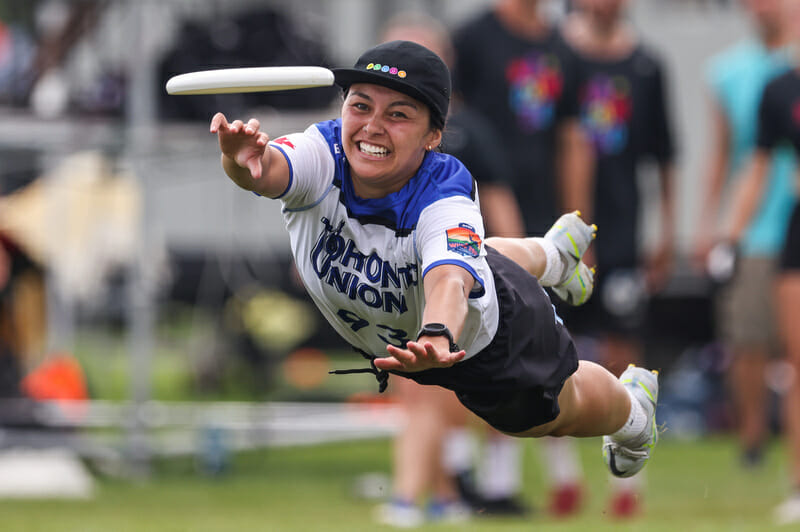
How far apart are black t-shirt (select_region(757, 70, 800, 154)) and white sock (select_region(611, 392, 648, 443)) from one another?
2809 millimetres

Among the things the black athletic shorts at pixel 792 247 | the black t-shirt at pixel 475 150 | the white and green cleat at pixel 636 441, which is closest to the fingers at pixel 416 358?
the white and green cleat at pixel 636 441

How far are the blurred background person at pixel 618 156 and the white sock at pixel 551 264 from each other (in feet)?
8.39

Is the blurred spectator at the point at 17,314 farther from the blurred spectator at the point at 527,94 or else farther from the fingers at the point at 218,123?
the fingers at the point at 218,123

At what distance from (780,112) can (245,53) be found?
11.5ft

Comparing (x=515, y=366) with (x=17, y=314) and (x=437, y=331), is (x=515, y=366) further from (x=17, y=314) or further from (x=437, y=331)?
(x=17, y=314)

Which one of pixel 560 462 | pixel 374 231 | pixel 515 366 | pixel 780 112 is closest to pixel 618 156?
pixel 780 112

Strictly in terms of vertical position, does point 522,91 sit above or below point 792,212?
above

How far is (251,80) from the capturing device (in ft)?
9.76

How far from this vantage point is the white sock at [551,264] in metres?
4.29

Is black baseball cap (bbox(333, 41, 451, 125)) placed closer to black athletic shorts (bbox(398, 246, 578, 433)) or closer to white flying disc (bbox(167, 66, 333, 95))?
white flying disc (bbox(167, 66, 333, 95))

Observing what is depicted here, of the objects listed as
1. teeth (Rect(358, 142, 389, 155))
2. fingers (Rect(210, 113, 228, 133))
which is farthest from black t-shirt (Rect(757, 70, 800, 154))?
fingers (Rect(210, 113, 228, 133))

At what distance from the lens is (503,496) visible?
6.62 m

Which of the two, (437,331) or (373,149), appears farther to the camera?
(373,149)

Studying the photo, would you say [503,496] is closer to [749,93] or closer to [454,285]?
[749,93]
